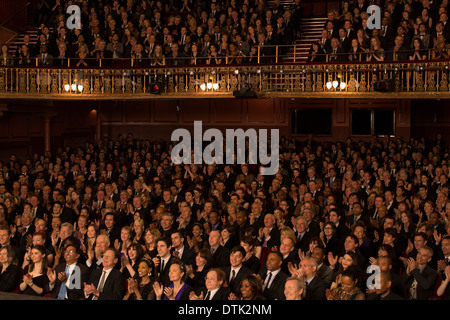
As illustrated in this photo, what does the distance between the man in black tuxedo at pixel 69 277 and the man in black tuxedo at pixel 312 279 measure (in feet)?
6.58

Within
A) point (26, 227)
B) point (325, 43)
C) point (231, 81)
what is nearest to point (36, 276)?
point (26, 227)

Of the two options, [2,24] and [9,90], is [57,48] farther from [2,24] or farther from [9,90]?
[2,24]

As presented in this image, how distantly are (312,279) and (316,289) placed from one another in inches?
4.2

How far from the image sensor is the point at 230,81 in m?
12.5

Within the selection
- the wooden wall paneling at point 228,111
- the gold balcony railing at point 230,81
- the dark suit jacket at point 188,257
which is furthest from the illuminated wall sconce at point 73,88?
the dark suit jacket at point 188,257

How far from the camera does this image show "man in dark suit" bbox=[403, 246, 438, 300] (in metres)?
4.68

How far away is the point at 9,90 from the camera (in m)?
12.6

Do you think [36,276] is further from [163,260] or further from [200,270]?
[200,270]

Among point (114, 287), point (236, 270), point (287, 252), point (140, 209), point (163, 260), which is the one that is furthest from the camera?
point (140, 209)

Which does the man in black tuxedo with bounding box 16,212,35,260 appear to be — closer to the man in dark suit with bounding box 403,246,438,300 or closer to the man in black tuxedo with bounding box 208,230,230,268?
the man in black tuxedo with bounding box 208,230,230,268

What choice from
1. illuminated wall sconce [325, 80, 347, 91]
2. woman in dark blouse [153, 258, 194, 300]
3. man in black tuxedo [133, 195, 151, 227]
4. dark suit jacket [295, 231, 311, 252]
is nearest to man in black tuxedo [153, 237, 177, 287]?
woman in dark blouse [153, 258, 194, 300]

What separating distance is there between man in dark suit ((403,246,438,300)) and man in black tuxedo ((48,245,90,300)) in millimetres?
2944
